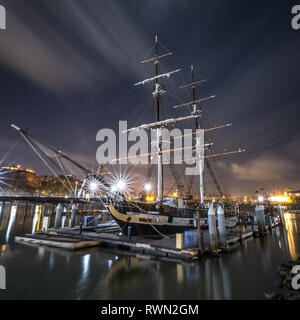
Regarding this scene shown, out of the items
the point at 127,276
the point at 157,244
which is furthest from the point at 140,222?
the point at 127,276

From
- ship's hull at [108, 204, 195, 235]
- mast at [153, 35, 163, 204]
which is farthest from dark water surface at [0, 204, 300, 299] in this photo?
mast at [153, 35, 163, 204]

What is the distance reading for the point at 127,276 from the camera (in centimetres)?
923

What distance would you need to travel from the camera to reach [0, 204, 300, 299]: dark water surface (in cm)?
740

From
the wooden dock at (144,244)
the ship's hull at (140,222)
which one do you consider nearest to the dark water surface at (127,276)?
the wooden dock at (144,244)

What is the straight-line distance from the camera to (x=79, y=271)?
32.6 ft

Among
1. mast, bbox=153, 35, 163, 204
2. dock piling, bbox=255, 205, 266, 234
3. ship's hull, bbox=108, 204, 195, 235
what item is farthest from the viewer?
mast, bbox=153, 35, 163, 204

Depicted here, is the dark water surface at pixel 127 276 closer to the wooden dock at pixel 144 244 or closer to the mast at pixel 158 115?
the wooden dock at pixel 144 244

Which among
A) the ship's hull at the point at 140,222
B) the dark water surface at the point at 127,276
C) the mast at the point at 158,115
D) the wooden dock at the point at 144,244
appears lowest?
the dark water surface at the point at 127,276

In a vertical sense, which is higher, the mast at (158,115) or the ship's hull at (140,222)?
the mast at (158,115)

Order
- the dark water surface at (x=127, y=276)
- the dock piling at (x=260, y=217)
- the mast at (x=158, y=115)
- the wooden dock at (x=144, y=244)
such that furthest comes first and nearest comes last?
the mast at (x=158, y=115) → the dock piling at (x=260, y=217) → the wooden dock at (x=144, y=244) → the dark water surface at (x=127, y=276)

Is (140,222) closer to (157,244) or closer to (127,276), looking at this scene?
(157,244)

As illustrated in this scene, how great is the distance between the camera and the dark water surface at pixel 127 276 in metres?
7.40

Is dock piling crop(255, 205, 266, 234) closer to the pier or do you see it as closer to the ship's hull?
the pier
